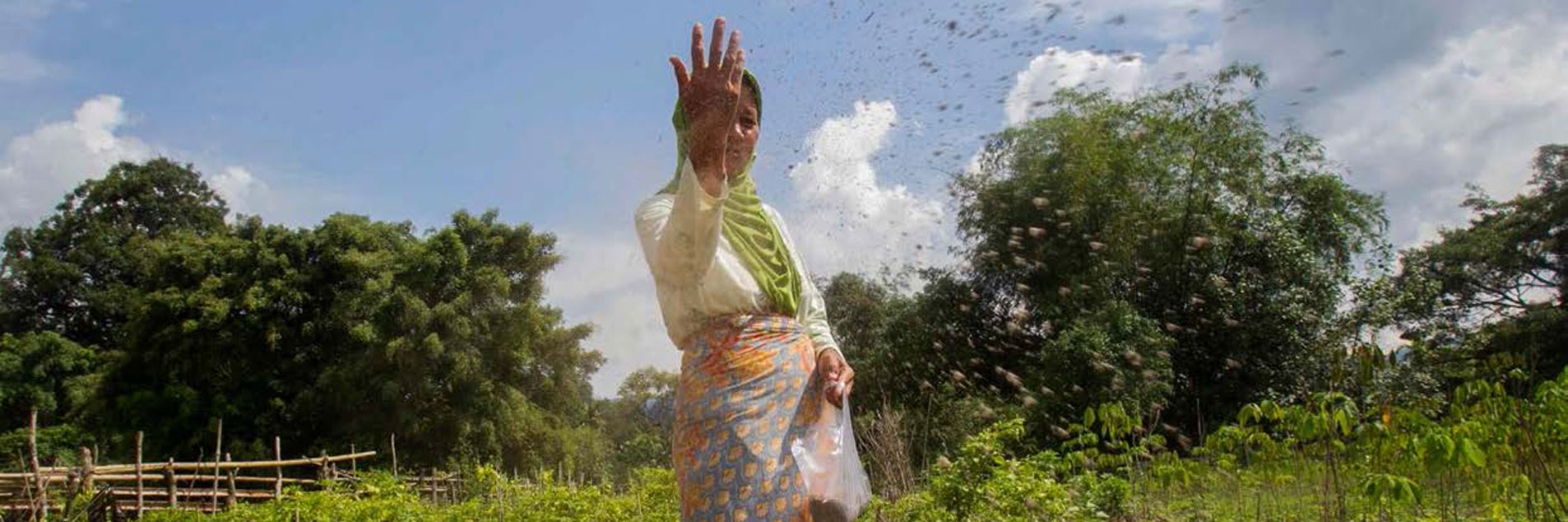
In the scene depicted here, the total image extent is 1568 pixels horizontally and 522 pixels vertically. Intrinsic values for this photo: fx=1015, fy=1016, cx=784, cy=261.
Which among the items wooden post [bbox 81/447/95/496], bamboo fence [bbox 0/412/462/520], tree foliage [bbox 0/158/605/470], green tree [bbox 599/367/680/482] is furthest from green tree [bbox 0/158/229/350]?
wooden post [bbox 81/447/95/496]

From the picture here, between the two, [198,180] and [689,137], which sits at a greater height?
[198,180]

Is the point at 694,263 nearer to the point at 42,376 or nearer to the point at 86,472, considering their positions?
the point at 86,472

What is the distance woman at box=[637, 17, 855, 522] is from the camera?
2.32 metres

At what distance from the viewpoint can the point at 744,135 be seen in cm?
267

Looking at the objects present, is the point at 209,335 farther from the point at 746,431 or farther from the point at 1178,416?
the point at 746,431

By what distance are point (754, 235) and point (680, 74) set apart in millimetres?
523

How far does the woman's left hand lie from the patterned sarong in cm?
3

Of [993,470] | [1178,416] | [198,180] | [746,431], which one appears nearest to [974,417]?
[1178,416]

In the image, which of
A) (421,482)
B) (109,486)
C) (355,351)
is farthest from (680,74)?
(355,351)

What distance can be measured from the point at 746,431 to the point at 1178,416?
15.3 meters

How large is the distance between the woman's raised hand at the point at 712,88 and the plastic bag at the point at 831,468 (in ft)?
2.42

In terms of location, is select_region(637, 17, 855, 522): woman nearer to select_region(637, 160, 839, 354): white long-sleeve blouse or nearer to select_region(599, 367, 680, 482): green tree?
select_region(637, 160, 839, 354): white long-sleeve blouse

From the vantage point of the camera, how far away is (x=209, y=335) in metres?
24.0

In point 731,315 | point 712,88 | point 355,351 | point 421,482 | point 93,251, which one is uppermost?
point 93,251
